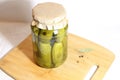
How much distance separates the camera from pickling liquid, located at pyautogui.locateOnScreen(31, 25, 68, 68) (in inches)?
22.7

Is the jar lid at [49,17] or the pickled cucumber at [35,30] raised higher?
the jar lid at [49,17]

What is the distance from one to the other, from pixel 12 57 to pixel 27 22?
28cm

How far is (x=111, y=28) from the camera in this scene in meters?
0.88

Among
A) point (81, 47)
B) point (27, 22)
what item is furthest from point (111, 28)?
point (27, 22)

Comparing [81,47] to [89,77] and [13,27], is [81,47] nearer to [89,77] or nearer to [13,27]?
[89,77]

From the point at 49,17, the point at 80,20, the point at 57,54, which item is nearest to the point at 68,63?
the point at 57,54

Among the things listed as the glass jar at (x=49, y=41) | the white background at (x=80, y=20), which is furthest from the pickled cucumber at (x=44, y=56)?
the white background at (x=80, y=20)

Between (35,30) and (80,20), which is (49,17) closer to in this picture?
(35,30)

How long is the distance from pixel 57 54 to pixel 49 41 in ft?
0.16

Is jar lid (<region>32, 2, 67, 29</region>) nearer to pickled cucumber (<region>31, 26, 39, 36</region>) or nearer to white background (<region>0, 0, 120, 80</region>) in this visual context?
pickled cucumber (<region>31, 26, 39, 36</region>)

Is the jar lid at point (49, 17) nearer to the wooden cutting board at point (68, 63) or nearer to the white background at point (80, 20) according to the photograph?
the wooden cutting board at point (68, 63)

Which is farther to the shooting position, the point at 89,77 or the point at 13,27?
the point at 13,27

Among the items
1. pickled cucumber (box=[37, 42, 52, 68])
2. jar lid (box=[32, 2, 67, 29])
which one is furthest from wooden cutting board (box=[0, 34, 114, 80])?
jar lid (box=[32, 2, 67, 29])

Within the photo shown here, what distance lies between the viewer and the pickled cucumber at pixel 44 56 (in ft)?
1.95
